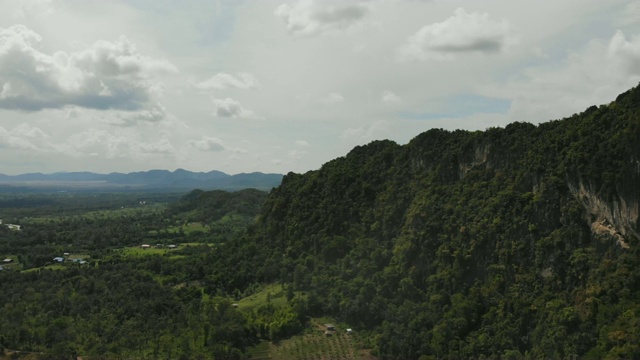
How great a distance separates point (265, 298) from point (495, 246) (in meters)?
36.3

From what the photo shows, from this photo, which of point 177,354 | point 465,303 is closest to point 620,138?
point 465,303

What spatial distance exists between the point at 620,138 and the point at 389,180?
141ft

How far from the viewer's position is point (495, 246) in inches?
2292

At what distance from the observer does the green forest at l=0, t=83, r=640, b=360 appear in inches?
1833

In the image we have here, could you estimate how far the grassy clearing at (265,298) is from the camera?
7344cm

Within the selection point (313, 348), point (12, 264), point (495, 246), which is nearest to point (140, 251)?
point (12, 264)

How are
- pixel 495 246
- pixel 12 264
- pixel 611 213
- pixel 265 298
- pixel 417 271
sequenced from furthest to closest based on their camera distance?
pixel 12 264
pixel 265 298
pixel 417 271
pixel 495 246
pixel 611 213

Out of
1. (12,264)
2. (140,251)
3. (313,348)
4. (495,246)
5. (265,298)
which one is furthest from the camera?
(140,251)

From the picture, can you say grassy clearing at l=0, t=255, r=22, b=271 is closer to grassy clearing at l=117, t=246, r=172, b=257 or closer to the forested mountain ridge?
grassy clearing at l=117, t=246, r=172, b=257

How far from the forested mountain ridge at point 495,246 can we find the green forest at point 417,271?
0.60ft

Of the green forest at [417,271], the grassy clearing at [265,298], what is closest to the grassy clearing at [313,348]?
the green forest at [417,271]

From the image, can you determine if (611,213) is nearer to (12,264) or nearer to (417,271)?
(417,271)

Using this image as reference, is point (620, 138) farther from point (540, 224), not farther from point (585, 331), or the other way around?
point (585, 331)

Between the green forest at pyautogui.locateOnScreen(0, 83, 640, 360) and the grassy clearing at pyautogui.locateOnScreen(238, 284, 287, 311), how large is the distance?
1.59ft
